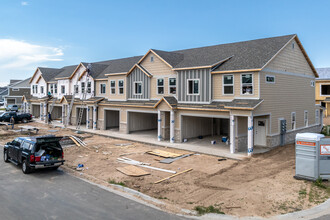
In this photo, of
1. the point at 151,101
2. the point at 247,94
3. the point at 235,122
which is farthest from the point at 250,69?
the point at 151,101

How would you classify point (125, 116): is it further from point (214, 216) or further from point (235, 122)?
point (214, 216)

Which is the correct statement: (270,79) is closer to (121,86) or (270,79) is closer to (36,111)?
(121,86)

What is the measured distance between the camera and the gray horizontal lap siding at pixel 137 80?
26144 mm

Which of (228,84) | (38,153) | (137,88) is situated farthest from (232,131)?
(137,88)

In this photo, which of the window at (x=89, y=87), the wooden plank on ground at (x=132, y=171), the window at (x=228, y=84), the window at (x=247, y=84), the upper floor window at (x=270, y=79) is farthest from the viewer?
the window at (x=89, y=87)

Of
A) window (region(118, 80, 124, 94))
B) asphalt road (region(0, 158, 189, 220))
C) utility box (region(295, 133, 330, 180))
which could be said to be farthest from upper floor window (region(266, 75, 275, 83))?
window (region(118, 80, 124, 94))

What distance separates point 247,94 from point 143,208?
494 inches

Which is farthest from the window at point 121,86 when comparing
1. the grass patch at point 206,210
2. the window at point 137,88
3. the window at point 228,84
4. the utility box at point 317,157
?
the grass patch at point 206,210

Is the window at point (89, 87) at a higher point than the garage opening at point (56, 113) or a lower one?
higher

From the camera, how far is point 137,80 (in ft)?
88.8

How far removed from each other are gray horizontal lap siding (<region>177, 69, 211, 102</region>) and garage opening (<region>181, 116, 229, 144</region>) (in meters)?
1.92

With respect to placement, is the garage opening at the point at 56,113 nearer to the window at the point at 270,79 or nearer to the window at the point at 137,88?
the window at the point at 137,88

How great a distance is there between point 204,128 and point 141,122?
311 inches

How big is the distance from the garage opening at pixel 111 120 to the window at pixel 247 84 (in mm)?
17678
